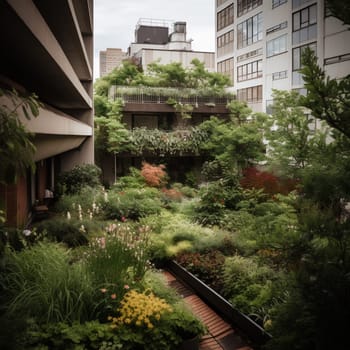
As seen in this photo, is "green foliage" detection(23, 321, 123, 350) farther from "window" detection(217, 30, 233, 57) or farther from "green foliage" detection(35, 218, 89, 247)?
"window" detection(217, 30, 233, 57)

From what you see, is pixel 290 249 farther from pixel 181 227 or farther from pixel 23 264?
pixel 181 227

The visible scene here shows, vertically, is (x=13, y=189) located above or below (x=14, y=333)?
above

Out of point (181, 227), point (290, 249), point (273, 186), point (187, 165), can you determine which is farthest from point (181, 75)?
point (290, 249)

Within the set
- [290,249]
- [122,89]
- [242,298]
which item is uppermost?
A: [122,89]

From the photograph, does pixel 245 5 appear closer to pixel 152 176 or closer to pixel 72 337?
pixel 152 176

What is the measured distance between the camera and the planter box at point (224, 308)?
612 centimetres

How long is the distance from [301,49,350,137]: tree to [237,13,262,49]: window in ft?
89.3

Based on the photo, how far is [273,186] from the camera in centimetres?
1580

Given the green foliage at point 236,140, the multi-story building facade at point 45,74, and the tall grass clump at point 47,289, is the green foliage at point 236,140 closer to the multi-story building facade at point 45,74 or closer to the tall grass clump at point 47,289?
the multi-story building facade at point 45,74

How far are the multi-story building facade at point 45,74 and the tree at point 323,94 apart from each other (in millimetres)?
2407

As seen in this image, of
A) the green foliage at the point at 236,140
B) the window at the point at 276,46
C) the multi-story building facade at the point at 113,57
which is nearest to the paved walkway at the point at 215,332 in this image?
the green foliage at the point at 236,140

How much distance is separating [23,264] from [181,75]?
21.3 meters

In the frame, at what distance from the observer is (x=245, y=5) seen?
99.0 ft

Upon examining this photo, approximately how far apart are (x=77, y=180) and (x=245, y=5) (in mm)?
Answer: 20508
